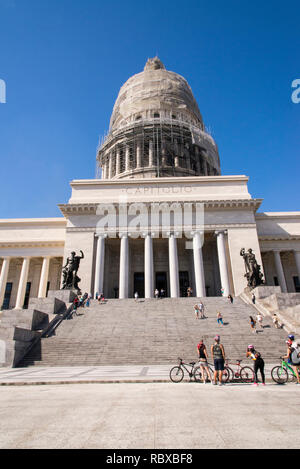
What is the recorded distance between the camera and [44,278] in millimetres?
35344

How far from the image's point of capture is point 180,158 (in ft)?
159

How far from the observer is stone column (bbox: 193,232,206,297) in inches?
1208

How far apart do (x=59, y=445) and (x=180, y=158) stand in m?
48.3

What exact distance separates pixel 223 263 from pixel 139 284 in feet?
36.8

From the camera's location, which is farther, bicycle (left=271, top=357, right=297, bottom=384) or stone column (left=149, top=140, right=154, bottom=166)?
stone column (left=149, top=140, right=154, bottom=166)

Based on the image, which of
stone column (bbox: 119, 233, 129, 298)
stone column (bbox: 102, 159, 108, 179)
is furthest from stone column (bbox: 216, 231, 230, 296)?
stone column (bbox: 102, 159, 108, 179)

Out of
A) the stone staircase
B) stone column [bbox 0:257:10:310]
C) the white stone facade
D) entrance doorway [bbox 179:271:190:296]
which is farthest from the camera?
entrance doorway [bbox 179:271:190:296]

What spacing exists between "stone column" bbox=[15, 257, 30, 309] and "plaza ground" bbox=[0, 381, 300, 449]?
3077 cm

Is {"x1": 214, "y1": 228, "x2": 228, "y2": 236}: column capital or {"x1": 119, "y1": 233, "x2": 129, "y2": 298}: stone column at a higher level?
{"x1": 214, "y1": 228, "x2": 228, "y2": 236}: column capital

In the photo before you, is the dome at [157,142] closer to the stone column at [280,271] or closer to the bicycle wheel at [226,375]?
the stone column at [280,271]

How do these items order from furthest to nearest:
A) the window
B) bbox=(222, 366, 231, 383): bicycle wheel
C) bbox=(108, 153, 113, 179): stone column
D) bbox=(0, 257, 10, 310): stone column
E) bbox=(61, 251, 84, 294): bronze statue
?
bbox=(108, 153, 113, 179): stone column → the window → bbox=(0, 257, 10, 310): stone column → bbox=(61, 251, 84, 294): bronze statue → bbox=(222, 366, 231, 383): bicycle wheel

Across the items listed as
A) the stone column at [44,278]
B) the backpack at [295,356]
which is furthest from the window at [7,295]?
the backpack at [295,356]

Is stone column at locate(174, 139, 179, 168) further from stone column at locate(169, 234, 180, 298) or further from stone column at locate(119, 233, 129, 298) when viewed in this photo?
stone column at locate(119, 233, 129, 298)
